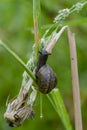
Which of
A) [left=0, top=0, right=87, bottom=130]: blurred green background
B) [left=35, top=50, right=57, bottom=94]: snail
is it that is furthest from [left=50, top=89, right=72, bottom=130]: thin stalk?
[left=0, top=0, right=87, bottom=130]: blurred green background

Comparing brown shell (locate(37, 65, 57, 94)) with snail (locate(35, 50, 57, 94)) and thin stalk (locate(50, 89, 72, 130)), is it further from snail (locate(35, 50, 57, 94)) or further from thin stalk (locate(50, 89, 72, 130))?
thin stalk (locate(50, 89, 72, 130))

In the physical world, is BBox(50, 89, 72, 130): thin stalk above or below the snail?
below

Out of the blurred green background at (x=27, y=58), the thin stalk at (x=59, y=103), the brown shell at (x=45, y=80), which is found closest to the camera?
the brown shell at (x=45, y=80)

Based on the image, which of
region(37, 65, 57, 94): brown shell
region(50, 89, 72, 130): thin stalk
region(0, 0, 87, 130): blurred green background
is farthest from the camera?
region(0, 0, 87, 130): blurred green background

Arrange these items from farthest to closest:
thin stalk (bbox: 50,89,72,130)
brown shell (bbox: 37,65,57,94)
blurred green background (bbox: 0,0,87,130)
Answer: blurred green background (bbox: 0,0,87,130) → thin stalk (bbox: 50,89,72,130) → brown shell (bbox: 37,65,57,94)

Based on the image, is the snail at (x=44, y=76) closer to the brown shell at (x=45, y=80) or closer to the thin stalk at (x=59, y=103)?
the brown shell at (x=45, y=80)

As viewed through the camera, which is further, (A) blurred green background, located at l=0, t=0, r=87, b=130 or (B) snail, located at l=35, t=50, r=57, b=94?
(A) blurred green background, located at l=0, t=0, r=87, b=130

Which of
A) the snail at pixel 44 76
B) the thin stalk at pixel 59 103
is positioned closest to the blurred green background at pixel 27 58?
the thin stalk at pixel 59 103

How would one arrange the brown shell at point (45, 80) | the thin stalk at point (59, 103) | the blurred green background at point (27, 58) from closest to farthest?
the brown shell at point (45, 80), the thin stalk at point (59, 103), the blurred green background at point (27, 58)
